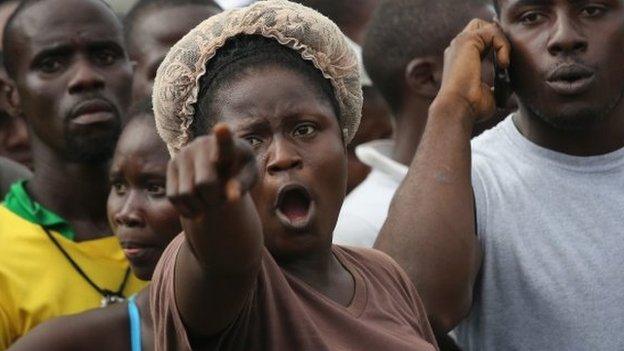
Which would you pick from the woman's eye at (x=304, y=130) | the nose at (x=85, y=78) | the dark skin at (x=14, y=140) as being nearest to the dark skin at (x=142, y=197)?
the nose at (x=85, y=78)

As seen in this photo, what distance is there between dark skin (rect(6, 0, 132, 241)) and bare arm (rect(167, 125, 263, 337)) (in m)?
2.16

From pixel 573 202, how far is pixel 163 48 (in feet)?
6.85

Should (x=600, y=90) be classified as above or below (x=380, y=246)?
above

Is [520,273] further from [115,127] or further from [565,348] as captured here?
[115,127]

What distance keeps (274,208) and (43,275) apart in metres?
1.62

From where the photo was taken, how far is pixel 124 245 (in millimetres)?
4453

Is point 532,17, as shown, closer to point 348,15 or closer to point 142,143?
point 142,143

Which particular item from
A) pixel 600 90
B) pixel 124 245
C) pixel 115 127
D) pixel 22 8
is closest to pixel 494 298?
pixel 600 90

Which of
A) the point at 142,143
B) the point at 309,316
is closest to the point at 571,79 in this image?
the point at 142,143

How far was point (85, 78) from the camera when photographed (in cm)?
505

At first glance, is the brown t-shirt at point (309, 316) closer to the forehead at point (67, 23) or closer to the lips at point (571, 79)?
the lips at point (571, 79)

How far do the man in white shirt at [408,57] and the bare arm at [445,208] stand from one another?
36.1 inches

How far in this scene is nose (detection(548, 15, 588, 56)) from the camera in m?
4.39

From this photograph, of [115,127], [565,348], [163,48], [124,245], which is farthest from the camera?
[163,48]
